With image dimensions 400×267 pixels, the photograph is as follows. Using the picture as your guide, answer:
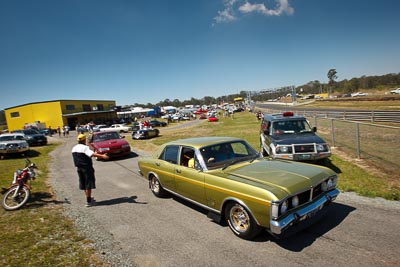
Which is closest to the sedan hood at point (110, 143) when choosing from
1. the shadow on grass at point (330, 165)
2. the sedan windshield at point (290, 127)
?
the sedan windshield at point (290, 127)

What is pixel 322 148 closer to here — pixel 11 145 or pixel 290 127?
pixel 290 127

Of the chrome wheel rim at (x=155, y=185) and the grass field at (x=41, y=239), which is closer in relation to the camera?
the grass field at (x=41, y=239)

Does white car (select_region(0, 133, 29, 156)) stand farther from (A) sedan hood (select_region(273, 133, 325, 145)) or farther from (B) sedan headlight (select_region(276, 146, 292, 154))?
(B) sedan headlight (select_region(276, 146, 292, 154))

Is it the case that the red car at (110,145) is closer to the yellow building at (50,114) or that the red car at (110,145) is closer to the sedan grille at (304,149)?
the sedan grille at (304,149)

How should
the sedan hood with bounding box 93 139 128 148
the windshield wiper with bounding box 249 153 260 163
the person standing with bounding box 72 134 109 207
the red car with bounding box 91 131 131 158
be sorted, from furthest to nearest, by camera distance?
the sedan hood with bounding box 93 139 128 148 → the red car with bounding box 91 131 131 158 → the person standing with bounding box 72 134 109 207 → the windshield wiper with bounding box 249 153 260 163

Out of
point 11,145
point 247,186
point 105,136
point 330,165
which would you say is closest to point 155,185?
point 247,186

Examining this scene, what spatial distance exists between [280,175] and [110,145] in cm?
1027

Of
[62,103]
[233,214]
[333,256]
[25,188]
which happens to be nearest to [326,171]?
[333,256]

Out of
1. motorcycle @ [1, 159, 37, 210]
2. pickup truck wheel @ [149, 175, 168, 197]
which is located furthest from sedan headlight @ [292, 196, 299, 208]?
motorcycle @ [1, 159, 37, 210]

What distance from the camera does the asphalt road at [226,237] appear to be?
11.0 ft

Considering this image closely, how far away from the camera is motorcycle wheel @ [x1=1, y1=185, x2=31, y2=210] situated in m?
5.96

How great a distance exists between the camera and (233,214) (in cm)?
407

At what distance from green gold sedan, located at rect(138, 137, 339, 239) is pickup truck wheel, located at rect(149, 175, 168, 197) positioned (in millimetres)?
350

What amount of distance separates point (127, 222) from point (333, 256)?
3.74 meters
